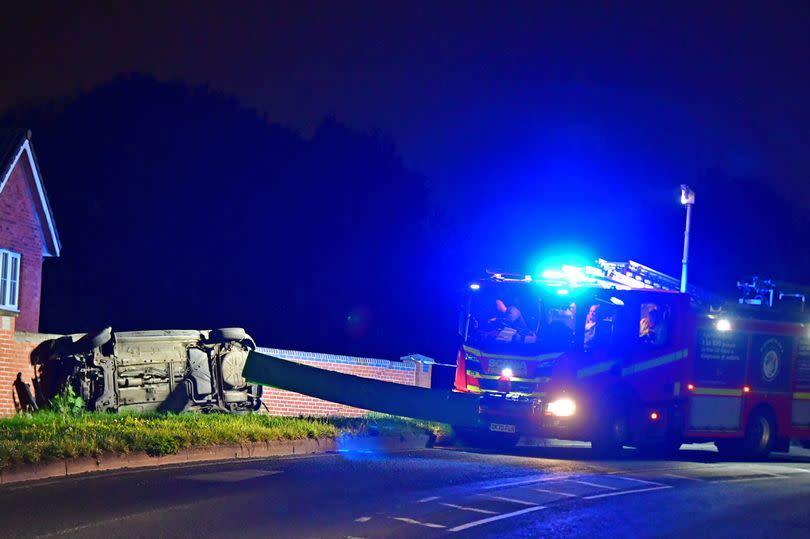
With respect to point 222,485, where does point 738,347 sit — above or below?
above

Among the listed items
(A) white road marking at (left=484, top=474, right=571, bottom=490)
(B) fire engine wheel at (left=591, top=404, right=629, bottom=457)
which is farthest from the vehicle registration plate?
(A) white road marking at (left=484, top=474, right=571, bottom=490)

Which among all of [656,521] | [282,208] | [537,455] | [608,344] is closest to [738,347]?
[608,344]

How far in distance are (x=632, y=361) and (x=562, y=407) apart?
85.8 inches

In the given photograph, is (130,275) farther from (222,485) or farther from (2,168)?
(222,485)

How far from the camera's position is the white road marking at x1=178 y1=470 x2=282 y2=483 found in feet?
43.8

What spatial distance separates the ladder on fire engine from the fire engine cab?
0.03 meters

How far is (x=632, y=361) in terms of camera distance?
20.1 meters

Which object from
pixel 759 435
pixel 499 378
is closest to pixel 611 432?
pixel 499 378

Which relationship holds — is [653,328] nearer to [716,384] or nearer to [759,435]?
[716,384]

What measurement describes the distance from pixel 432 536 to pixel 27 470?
5.57 m

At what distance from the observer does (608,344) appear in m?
19.7

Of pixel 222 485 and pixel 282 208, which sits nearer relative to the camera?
pixel 222 485

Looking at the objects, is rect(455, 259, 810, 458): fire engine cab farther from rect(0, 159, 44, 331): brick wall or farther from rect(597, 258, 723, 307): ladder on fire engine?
rect(0, 159, 44, 331): brick wall

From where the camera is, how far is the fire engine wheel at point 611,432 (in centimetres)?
1955
